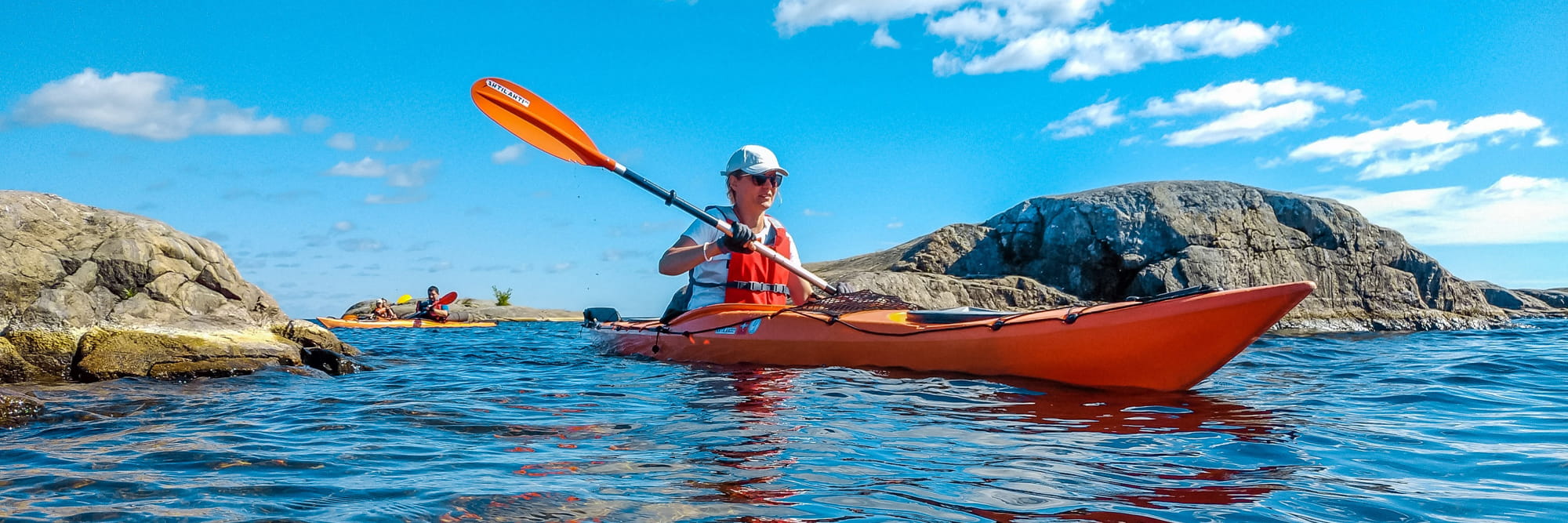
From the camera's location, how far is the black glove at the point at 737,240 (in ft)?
19.0

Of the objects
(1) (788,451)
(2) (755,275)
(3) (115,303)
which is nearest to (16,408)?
(3) (115,303)

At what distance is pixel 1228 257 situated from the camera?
14484mm

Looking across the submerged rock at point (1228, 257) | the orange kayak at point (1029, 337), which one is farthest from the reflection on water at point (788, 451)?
the submerged rock at point (1228, 257)

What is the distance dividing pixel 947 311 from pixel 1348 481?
334 centimetres

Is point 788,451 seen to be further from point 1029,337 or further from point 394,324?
point 394,324

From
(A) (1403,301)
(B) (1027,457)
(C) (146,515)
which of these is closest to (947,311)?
(B) (1027,457)

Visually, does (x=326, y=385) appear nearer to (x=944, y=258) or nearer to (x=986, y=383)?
(x=986, y=383)

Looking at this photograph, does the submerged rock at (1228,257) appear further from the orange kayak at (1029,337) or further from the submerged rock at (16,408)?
the submerged rock at (16,408)

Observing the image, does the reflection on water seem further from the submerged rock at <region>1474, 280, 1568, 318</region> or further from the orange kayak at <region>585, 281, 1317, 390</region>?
the submerged rock at <region>1474, 280, 1568, 318</region>

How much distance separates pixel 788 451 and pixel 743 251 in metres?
3.09

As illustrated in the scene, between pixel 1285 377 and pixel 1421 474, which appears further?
pixel 1285 377

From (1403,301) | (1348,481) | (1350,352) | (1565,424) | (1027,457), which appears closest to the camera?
(1348,481)

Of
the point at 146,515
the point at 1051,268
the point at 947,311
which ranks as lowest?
the point at 146,515

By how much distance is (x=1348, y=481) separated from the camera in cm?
258
